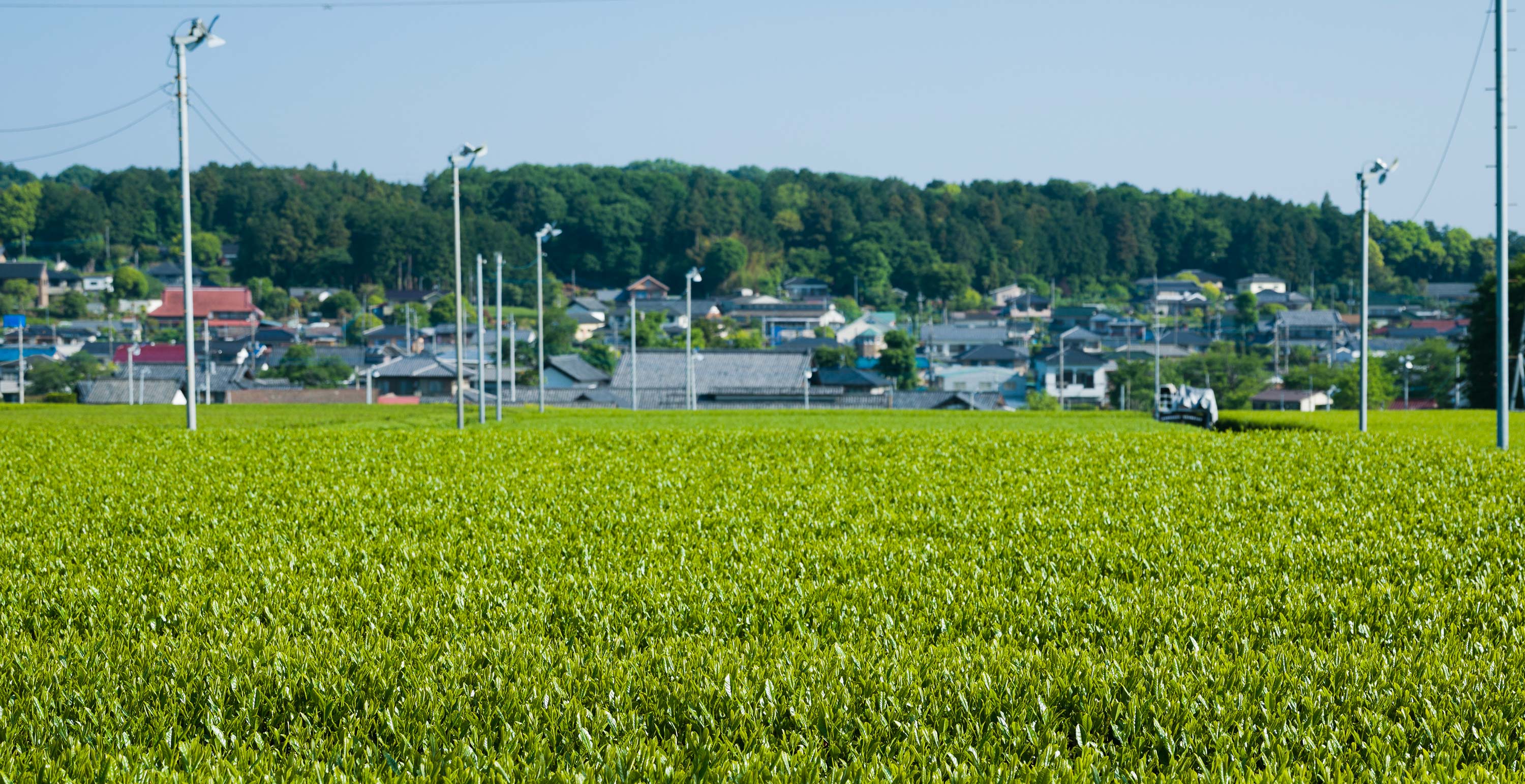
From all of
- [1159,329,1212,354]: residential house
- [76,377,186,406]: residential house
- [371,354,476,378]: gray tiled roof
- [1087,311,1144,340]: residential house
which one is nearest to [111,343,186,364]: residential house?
[76,377,186,406]: residential house

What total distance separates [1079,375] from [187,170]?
56474 mm

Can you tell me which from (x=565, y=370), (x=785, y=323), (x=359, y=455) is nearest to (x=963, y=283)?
(x=785, y=323)

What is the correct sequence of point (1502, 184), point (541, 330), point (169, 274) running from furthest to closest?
point (169, 274), point (541, 330), point (1502, 184)

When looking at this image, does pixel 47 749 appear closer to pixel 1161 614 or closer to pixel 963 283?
pixel 1161 614

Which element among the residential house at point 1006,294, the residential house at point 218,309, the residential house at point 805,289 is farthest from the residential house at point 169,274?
the residential house at point 1006,294

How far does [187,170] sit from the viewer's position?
20344 millimetres

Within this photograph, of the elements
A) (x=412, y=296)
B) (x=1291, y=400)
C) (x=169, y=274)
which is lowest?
(x=1291, y=400)

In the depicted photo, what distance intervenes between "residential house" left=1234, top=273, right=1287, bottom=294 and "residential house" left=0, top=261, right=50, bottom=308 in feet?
332

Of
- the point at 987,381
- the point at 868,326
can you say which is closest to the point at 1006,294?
the point at 868,326

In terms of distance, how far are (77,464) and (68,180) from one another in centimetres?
17332

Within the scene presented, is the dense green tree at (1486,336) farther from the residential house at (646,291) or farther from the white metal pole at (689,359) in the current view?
the residential house at (646,291)

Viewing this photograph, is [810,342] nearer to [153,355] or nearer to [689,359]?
[153,355]

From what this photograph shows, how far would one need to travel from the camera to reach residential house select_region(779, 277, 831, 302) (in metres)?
115

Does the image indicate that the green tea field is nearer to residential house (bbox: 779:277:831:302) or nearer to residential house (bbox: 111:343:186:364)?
residential house (bbox: 111:343:186:364)
